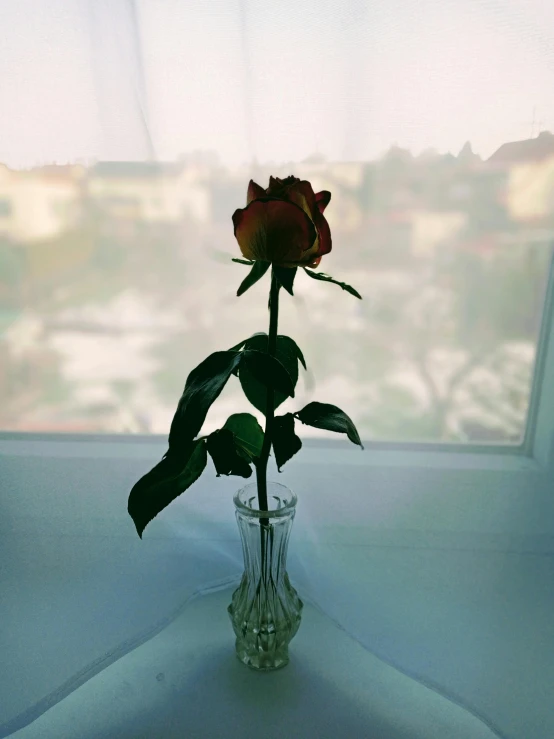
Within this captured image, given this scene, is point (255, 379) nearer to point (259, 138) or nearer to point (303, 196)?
point (303, 196)

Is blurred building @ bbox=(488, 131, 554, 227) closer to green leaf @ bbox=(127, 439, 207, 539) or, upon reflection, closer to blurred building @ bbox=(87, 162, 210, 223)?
blurred building @ bbox=(87, 162, 210, 223)

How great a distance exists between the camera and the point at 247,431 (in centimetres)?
68

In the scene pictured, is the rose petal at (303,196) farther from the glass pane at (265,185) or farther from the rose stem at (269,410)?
the glass pane at (265,185)

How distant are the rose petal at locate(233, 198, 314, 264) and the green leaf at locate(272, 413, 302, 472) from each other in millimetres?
161

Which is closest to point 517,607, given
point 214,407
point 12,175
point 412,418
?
point 412,418

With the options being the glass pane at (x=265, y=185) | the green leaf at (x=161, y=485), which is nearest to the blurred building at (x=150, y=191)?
the glass pane at (x=265, y=185)

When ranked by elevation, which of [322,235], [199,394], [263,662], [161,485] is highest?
[322,235]

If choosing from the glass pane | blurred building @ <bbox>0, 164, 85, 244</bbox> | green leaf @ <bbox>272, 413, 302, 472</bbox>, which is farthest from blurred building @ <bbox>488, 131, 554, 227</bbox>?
blurred building @ <bbox>0, 164, 85, 244</bbox>

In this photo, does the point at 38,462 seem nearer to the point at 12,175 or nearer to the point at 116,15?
the point at 12,175

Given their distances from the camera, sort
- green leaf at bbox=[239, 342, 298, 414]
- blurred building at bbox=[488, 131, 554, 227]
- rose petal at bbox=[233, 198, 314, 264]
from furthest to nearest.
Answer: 1. blurred building at bbox=[488, 131, 554, 227]
2. green leaf at bbox=[239, 342, 298, 414]
3. rose petal at bbox=[233, 198, 314, 264]

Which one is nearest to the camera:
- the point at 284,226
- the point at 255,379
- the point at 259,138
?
the point at 284,226

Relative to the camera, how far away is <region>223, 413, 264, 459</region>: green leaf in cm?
67

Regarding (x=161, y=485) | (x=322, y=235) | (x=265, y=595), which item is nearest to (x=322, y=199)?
(x=322, y=235)

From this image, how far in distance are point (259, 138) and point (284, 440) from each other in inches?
14.7
